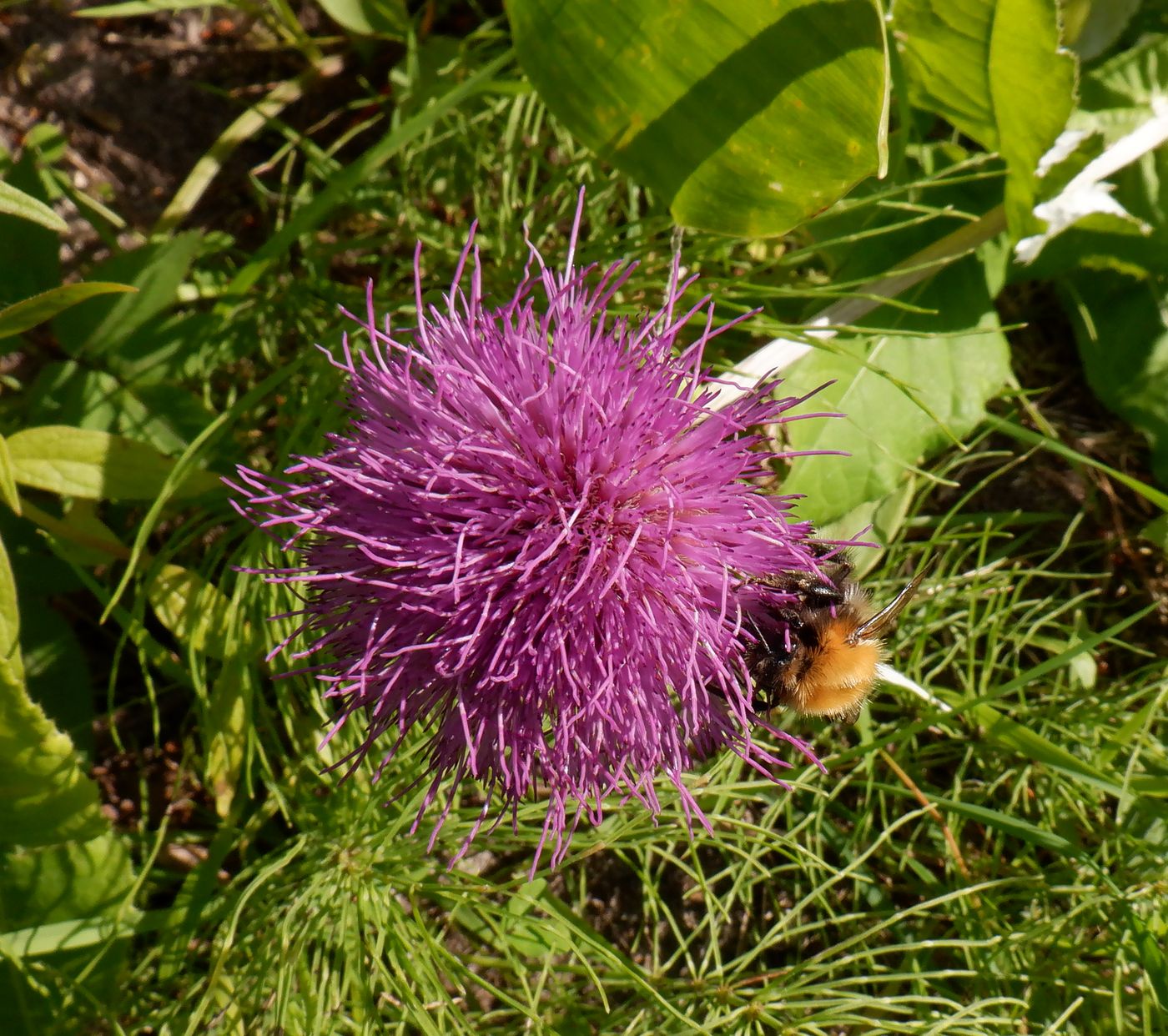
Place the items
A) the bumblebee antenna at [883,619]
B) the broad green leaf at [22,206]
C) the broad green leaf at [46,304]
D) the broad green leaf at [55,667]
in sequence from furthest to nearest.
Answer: the broad green leaf at [55,667] < the bumblebee antenna at [883,619] < the broad green leaf at [46,304] < the broad green leaf at [22,206]

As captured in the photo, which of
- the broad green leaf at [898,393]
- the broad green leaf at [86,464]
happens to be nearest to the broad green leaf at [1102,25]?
the broad green leaf at [898,393]

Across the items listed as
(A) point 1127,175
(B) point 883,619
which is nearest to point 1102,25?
(A) point 1127,175

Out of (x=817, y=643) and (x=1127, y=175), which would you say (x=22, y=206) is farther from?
(x=1127, y=175)

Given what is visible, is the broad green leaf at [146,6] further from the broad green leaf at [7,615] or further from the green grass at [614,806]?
the broad green leaf at [7,615]

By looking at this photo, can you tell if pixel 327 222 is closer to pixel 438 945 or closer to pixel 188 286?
pixel 188 286

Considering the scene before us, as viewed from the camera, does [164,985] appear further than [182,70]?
No

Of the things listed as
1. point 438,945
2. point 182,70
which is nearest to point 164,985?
point 438,945
